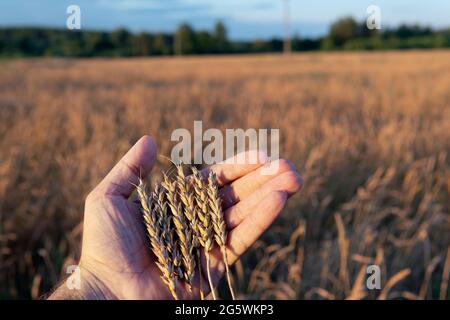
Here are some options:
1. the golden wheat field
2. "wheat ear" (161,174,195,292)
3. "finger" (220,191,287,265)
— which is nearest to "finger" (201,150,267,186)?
"finger" (220,191,287,265)

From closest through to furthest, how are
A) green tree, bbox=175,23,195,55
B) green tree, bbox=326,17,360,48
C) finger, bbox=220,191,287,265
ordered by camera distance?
finger, bbox=220,191,287,265, green tree, bbox=175,23,195,55, green tree, bbox=326,17,360,48

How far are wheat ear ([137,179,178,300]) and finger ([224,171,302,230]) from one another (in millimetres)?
291

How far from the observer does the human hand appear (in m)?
1.36

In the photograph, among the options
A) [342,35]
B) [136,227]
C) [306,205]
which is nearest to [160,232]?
[136,227]

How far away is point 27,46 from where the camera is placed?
4859 cm

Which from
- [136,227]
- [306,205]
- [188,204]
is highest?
[188,204]

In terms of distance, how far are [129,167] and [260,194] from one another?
420mm

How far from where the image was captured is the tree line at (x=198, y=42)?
4703 cm

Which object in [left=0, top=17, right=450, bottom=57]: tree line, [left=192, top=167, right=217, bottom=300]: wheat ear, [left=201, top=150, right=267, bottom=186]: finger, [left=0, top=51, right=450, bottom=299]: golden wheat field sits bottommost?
[left=0, top=51, right=450, bottom=299]: golden wheat field

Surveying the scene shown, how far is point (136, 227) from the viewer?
139cm

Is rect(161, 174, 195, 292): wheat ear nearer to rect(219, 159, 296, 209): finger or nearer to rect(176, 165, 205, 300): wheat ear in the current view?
rect(176, 165, 205, 300): wheat ear

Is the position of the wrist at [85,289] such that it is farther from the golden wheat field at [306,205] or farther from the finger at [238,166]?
the golden wheat field at [306,205]

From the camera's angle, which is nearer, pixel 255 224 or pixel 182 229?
pixel 182 229

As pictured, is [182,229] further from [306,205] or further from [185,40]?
[185,40]
